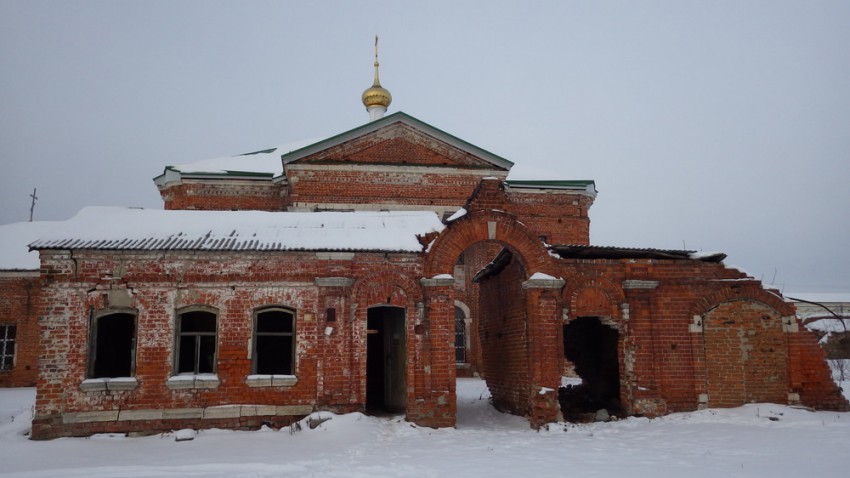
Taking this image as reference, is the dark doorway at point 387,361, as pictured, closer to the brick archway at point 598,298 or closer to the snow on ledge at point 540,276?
the snow on ledge at point 540,276

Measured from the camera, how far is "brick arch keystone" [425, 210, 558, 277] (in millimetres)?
12266

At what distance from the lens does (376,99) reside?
25547 mm

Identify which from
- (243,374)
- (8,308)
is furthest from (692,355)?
(8,308)

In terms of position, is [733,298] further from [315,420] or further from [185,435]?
[185,435]

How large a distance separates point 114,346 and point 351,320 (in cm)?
473

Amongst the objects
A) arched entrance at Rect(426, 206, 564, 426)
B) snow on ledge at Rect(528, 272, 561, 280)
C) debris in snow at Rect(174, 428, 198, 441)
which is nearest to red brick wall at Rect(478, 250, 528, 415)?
arched entrance at Rect(426, 206, 564, 426)

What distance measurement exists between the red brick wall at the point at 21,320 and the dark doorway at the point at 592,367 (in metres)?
17.4

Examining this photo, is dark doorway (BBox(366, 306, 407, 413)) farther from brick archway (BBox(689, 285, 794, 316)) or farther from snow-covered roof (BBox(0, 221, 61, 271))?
snow-covered roof (BBox(0, 221, 61, 271))

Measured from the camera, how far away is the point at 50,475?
27.0 ft

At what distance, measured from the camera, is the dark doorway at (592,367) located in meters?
13.6

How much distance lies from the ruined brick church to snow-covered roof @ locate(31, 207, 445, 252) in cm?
5

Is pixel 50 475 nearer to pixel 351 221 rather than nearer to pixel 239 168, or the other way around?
pixel 351 221

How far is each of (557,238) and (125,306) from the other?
15.6m

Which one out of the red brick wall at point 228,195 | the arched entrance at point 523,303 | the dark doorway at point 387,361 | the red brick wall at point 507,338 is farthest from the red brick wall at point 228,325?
the red brick wall at point 228,195
